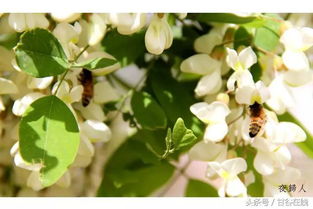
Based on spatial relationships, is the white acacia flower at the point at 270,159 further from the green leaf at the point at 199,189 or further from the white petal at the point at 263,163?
the green leaf at the point at 199,189

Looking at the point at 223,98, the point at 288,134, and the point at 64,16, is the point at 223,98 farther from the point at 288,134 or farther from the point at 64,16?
the point at 64,16

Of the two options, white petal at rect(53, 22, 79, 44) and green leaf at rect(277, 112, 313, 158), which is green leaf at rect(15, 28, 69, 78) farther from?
green leaf at rect(277, 112, 313, 158)

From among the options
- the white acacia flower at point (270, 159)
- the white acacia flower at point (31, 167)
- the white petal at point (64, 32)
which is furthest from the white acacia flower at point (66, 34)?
the white acacia flower at point (270, 159)

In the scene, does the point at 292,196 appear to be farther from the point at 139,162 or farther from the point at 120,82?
the point at 120,82

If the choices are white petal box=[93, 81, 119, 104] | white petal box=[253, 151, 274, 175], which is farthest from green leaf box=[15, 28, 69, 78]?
white petal box=[253, 151, 274, 175]

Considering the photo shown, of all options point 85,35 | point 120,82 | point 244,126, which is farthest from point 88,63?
point 120,82
